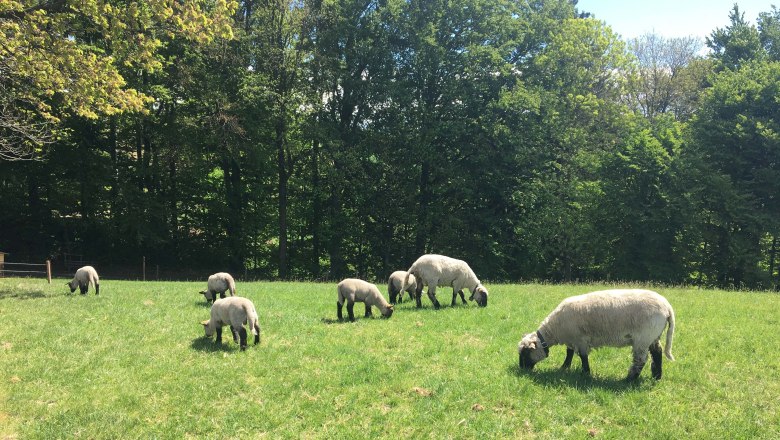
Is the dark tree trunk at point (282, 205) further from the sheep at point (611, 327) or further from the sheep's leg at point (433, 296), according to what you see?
the sheep at point (611, 327)

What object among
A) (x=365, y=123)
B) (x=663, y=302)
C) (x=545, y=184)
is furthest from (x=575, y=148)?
(x=663, y=302)

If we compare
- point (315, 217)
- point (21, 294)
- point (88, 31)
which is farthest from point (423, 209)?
point (88, 31)

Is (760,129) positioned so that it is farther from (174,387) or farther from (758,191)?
(174,387)

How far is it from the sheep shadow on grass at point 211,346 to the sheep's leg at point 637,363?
806cm

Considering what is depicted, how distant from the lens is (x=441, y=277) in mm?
15211

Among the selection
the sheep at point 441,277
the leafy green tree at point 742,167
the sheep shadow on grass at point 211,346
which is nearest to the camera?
the sheep shadow on grass at point 211,346

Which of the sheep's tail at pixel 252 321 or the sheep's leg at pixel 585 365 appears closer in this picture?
the sheep's leg at pixel 585 365

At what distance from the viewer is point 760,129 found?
28766 mm

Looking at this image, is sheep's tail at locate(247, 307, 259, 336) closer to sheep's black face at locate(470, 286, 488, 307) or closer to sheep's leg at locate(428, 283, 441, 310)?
sheep's leg at locate(428, 283, 441, 310)

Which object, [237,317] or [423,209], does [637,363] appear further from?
[423,209]

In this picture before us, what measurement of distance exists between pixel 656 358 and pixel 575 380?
154 cm

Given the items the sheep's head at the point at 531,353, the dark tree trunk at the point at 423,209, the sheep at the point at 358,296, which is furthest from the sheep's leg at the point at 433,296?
the dark tree trunk at the point at 423,209

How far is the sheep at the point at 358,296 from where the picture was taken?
1311 cm

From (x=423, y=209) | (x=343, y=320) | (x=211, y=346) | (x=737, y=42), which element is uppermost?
(x=737, y=42)
